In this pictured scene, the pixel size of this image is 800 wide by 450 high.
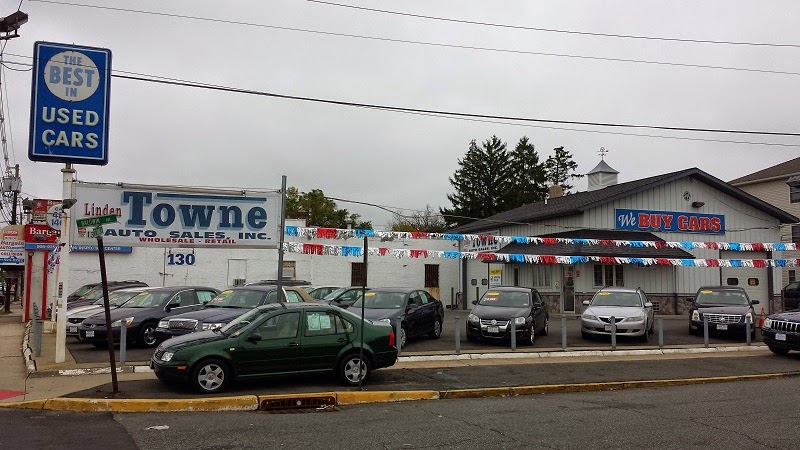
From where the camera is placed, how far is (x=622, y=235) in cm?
2933

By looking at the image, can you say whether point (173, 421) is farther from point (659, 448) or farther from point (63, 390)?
point (659, 448)

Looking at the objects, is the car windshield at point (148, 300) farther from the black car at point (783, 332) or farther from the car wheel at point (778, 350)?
the car wheel at point (778, 350)

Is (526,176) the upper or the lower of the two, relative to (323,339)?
upper

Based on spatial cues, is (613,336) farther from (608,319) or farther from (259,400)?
(259,400)

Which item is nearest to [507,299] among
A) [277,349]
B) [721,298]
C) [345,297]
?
[345,297]

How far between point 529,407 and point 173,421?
5137 millimetres

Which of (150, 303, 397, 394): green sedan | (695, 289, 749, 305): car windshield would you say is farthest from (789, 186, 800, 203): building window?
(150, 303, 397, 394): green sedan

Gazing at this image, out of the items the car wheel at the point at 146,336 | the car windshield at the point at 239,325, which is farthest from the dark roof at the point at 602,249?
the car windshield at the point at 239,325

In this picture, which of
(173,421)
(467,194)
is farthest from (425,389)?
(467,194)

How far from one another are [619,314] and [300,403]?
11384 millimetres

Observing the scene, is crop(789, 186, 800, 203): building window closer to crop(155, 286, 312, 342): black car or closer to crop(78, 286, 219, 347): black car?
crop(155, 286, 312, 342): black car

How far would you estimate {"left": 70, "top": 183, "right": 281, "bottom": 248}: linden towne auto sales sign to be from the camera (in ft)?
46.2

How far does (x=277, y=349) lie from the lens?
1050 cm

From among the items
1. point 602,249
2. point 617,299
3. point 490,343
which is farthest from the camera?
point 602,249
